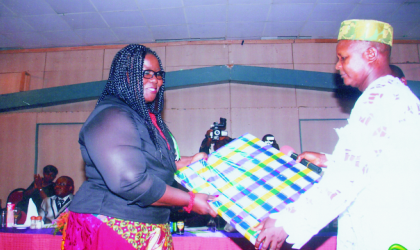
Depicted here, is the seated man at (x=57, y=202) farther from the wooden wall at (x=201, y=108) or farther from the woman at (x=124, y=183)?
the woman at (x=124, y=183)

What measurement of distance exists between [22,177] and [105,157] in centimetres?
525

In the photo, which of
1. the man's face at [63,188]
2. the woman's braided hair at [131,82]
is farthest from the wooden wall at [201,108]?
the woman's braided hair at [131,82]

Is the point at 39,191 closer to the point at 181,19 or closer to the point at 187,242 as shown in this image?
the point at 187,242

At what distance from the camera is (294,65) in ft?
17.1

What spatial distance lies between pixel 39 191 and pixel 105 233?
381 centimetres

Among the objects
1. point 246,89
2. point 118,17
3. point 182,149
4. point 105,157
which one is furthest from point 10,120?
point 105,157

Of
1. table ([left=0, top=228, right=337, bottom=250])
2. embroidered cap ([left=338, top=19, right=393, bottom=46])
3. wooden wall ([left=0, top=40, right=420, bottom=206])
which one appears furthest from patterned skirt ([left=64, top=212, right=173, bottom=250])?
wooden wall ([left=0, top=40, right=420, bottom=206])

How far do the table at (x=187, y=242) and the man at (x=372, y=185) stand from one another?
130 cm

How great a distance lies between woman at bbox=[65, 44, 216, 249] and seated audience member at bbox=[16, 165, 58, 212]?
11.4 ft

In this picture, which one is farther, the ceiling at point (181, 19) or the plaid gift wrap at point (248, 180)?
the ceiling at point (181, 19)

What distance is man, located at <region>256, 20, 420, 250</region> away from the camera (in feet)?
3.01

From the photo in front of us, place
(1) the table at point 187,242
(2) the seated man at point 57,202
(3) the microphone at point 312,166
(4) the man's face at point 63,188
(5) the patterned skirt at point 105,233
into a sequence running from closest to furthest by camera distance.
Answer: (5) the patterned skirt at point 105,233 < (3) the microphone at point 312,166 < (1) the table at point 187,242 < (2) the seated man at point 57,202 < (4) the man's face at point 63,188

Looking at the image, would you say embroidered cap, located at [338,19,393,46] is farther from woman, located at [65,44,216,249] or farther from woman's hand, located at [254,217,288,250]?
woman, located at [65,44,216,249]

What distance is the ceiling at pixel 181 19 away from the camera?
4.02 meters
